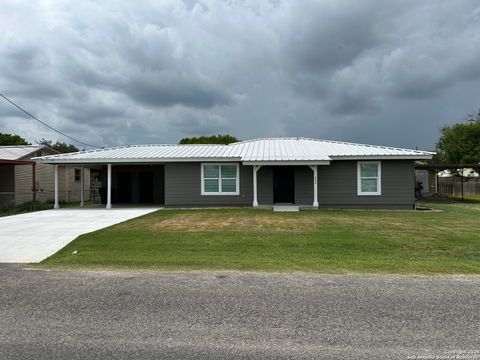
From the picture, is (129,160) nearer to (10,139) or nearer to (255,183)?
(255,183)

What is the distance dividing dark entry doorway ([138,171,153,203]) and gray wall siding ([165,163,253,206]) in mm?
4605

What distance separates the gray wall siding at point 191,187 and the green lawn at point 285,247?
635 centimetres

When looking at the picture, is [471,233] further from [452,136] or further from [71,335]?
[452,136]

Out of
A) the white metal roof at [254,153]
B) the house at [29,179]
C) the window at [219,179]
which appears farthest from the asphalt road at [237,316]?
the house at [29,179]

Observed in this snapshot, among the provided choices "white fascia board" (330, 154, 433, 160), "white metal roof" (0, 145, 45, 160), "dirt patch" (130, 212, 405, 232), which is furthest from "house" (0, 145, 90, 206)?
"white fascia board" (330, 154, 433, 160)

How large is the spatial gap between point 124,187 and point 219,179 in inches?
302

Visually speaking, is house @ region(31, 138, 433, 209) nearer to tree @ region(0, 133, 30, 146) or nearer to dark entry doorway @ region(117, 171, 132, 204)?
dark entry doorway @ region(117, 171, 132, 204)

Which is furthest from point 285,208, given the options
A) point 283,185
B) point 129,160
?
point 129,160

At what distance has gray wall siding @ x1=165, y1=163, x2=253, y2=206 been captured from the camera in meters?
19.6

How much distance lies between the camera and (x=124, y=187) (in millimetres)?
24203

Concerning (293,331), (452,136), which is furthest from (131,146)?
(452,136)

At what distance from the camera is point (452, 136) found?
134 ft

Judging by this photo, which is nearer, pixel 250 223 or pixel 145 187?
pixel 250 223

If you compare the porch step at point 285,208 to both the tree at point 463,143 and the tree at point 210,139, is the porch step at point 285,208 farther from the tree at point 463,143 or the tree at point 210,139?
the tree at point 210,139
